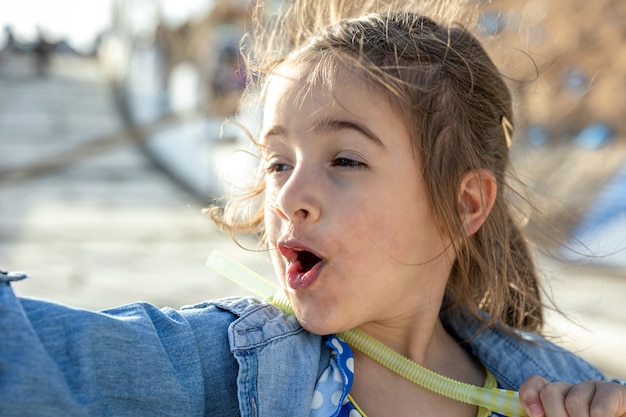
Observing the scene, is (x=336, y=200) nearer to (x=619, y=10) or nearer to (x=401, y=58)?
(x=401, y=58)

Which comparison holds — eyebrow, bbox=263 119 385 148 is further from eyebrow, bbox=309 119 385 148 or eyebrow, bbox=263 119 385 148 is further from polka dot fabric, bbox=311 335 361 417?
polka dot fabric, bbox=311 335 361 417

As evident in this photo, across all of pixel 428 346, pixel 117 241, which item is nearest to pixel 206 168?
pixel 117 241

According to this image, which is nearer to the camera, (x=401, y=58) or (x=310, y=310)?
(x=310, y=310)

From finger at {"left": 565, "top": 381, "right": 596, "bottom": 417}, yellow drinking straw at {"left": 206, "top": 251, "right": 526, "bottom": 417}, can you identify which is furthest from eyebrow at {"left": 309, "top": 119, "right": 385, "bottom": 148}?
finger at {"left": 565, "top": 381, "right": 596, "bottom": 417}

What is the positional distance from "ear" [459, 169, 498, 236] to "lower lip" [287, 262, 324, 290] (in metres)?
0.34

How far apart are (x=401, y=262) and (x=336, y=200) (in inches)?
7.0

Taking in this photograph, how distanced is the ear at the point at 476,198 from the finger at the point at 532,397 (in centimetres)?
30

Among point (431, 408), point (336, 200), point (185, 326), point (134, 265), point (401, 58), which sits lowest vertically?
point (134, 265)

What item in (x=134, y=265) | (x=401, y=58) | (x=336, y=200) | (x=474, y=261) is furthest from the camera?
(x=134, y=265)

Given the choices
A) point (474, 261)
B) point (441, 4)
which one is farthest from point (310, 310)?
point (441, 4)

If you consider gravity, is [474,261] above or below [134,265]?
above

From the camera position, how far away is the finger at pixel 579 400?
1.32 meters

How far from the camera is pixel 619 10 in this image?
5750 millimetres

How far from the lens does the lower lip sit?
4.30ft
